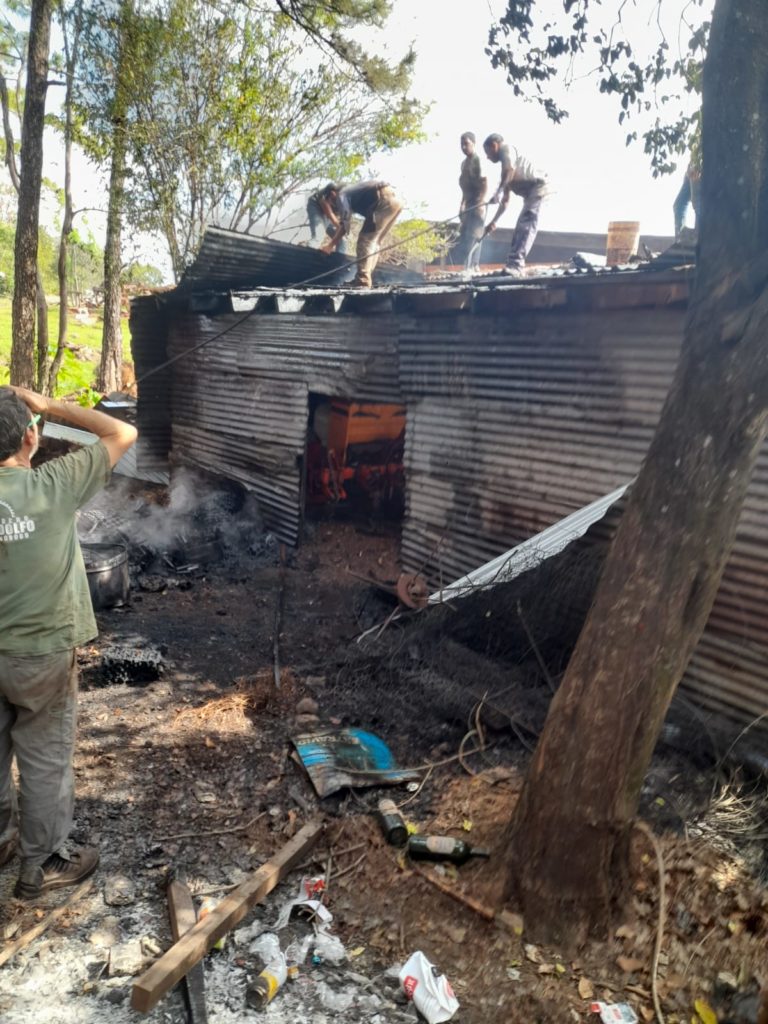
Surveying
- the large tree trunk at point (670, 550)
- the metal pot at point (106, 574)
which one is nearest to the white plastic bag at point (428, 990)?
the large tree trunk at point (670, 550)

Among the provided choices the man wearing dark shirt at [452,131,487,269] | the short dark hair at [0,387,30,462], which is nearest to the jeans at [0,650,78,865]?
the short dark hair at [0,387,30,462]

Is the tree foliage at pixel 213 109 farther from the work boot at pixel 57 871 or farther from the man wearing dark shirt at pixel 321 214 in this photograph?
the work boot at pixel 57 871

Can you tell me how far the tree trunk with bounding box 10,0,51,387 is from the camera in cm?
1123

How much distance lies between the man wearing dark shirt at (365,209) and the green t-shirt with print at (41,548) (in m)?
7.93

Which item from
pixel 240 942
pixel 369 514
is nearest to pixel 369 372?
pixel 369 514

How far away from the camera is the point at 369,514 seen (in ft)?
38.1

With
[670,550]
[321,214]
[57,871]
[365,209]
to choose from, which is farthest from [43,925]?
[321,214]

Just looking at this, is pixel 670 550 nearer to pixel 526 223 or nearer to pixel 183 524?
pixel 526 223

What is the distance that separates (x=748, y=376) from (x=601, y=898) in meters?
2.61

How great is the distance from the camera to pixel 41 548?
9.97 feet

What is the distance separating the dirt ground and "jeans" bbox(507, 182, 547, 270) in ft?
22.5

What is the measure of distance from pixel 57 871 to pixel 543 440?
5.27 m

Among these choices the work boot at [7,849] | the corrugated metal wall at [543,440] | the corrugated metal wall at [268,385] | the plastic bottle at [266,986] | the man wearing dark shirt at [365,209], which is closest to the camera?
the plastic bottle at [266,986]

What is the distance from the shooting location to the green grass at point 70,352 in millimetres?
17891
